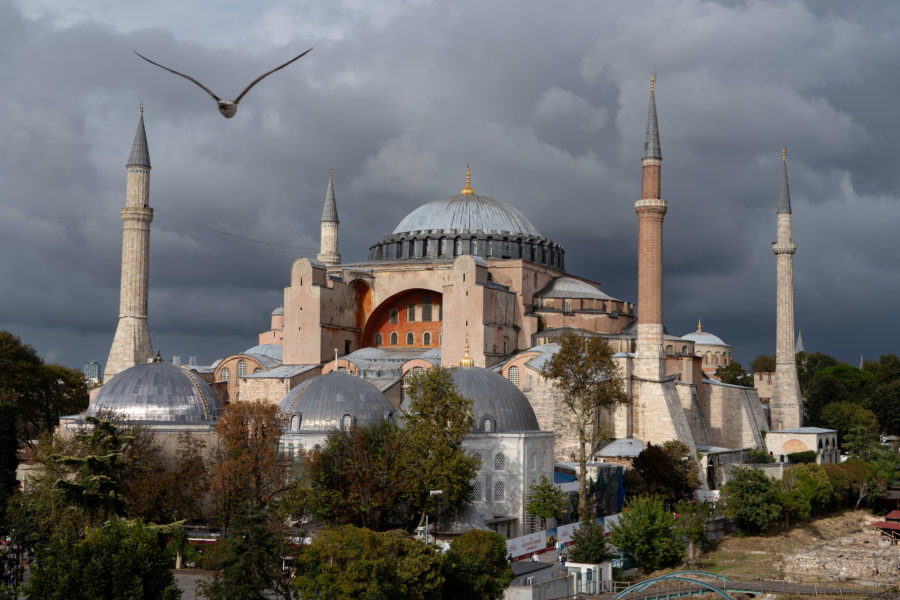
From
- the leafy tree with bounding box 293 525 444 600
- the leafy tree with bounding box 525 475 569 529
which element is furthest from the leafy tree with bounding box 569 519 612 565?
the leafy tree with bounding box 293 525 444 600

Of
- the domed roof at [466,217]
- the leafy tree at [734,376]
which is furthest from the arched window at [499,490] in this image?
the leafy tree at [734,376]

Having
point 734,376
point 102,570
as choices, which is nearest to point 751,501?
point 102,570

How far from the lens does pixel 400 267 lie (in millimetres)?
42406

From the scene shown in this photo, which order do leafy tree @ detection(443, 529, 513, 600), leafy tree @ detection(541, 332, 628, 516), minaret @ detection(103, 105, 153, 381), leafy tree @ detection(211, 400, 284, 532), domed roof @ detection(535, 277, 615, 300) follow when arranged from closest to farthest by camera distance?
leafy tree @ detection(443, 529, 513, 600), leafy tree @ detection(211, 400, 284, 532), leafy tree @ detection(541, 332, 628, 516), minaret @ detection(103, 105, 153, 381), domed roof @ detection(535, 277, 615, 300)

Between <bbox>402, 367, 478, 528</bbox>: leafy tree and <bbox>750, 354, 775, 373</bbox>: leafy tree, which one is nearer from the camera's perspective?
<bbox>402, 367, 478, 528</bbox>: leafy tree

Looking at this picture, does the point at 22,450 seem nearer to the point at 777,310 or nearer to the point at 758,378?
the point at 777,310

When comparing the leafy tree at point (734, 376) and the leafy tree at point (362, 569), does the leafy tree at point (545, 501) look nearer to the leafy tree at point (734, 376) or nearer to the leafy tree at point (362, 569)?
the leafy tree at point (362, 569)

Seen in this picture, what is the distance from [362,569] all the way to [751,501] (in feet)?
56.3

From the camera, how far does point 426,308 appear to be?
4253 centimetres

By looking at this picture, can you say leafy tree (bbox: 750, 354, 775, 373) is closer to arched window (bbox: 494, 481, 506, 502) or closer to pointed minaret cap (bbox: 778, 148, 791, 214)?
pointed minaret cap (bbox: 778, 148, 791, 214)

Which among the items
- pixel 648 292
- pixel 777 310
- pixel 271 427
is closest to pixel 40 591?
pixel 271 427

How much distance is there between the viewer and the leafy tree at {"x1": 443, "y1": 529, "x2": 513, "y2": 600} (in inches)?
744

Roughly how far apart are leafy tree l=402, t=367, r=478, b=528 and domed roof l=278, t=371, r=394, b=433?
155 cm

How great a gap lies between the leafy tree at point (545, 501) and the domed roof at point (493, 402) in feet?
5.72
